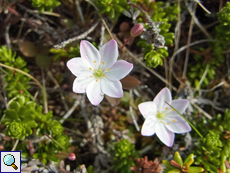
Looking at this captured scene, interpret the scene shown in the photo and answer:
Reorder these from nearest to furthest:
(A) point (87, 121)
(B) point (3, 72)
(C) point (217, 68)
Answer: (B) point (3, 72) → (A) point (87, 121) → (C) point (217, 68)

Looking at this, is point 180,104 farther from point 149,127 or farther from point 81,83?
point 81,83

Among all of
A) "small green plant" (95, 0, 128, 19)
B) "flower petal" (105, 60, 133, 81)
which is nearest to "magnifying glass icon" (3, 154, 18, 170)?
"flower petal" (105, 60, 133, 81)

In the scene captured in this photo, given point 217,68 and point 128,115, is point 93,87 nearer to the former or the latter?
point 128,115

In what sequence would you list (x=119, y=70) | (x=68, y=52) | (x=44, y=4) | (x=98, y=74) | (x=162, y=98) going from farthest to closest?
(x=68, y=52) → (x=44, y=4) → (x=162, y=98) → (x=98, y=74) → (x=119, y=70)

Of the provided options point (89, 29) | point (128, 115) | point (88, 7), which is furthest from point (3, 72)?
point (128, 115)

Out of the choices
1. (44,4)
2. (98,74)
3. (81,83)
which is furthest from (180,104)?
(44,4)

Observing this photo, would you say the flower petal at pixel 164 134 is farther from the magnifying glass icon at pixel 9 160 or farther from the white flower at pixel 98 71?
the magnifying glass icon at pixel 9 160

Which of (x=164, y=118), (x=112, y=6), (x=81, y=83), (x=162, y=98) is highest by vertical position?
(x=112, y=6)
